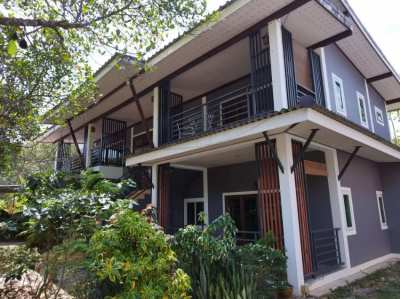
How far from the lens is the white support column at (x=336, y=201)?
764 centimetres

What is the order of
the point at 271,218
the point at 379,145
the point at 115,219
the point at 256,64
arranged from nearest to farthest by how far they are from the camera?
the point at 115,219, the point at 271,218, the point at 256,64, the point at 379,145

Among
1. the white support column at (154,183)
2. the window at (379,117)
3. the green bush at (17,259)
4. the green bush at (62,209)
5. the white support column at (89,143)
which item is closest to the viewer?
the green bush at (62,209)

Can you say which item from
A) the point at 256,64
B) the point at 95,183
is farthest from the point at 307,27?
the point at 95,183

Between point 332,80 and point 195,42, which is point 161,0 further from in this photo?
point 332,80

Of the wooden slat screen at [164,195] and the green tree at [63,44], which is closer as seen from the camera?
the green tree at [63,44]

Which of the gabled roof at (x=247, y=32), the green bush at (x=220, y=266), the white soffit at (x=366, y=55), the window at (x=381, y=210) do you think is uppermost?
the white soffit at (x=366, y=55)

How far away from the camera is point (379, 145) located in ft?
27.2

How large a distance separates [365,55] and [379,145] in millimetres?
4306

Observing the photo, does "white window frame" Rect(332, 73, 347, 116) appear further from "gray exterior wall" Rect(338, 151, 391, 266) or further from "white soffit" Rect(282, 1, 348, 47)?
"white soffit" Rect(282, 1, 348, 47)

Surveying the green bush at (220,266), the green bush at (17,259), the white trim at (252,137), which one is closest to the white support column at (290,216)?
the white trim at (252,137)

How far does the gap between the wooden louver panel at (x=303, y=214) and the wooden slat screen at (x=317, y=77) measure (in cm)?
236

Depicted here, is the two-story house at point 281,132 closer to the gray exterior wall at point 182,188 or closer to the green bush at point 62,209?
the gray exterior wall at point 182,188

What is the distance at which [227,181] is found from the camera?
10148 millimetres

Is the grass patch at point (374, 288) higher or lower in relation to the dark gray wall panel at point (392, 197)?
lower
